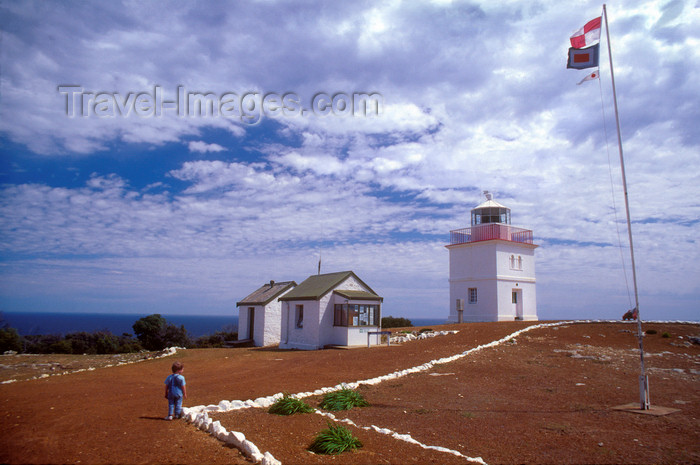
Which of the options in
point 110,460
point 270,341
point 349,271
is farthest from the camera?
point 270,341

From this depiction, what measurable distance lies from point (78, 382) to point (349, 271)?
47.6 feet

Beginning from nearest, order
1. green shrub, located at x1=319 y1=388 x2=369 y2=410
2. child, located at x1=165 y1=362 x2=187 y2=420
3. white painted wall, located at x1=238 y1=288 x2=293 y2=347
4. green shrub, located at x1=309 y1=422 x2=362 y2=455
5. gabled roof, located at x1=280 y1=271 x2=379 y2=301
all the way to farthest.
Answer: green shrub, located at x1=309 y1=422 x2=362 y2=455 → child, located at x1=165 y1=362 x2=187 y2=420 → green shrub, located at x1=319 y1=388 x2=369 y2=410 → gabled roof, located at x1=280 y1=271 x2=379 y2=301 → white painted wall, located at x1=238 y1=288 x2=293 y2=347

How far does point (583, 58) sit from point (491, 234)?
2069cm

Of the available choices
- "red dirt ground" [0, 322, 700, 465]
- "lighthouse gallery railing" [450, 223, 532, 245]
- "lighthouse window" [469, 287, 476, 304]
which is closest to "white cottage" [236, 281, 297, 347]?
"red dirt ground" [0, 322, 700, 465]

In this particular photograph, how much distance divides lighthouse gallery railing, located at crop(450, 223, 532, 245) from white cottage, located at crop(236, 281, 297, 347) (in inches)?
506

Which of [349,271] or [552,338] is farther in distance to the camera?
[349,271]

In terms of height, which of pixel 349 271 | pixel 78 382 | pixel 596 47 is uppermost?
pixel 596 47

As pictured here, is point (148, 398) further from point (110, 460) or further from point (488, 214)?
point (488, 214)

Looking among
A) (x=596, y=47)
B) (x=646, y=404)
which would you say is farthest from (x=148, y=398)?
(x=596, y=47)

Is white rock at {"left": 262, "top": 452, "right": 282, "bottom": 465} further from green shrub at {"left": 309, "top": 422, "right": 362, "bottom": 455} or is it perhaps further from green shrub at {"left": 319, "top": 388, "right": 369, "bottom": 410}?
green shrub at {"left": 319, "top": 388, "right": 369, "bottom": 410}

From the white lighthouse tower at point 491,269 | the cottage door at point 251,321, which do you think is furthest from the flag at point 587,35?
the cottage door at point 251,321

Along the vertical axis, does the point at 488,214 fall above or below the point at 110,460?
above

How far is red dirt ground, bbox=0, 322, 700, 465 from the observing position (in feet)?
21.5

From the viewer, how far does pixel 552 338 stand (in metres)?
19.4
